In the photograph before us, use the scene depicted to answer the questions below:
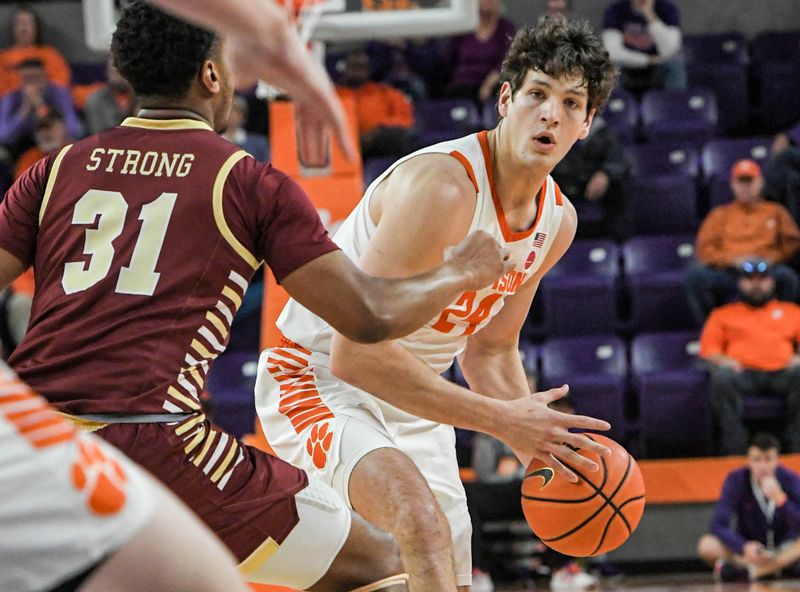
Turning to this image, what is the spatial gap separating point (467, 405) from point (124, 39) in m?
1.43

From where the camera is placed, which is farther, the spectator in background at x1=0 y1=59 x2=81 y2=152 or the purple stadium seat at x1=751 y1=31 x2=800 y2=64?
the purple stadium seat at x1=751 y1=31 x2=800 y2=64

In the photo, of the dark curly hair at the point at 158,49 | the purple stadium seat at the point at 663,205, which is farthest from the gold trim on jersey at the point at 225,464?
the purple stadium seat at the point at 663,205

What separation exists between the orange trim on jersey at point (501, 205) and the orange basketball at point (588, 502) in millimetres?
726

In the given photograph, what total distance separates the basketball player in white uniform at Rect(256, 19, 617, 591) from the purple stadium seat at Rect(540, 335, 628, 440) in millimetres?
4905

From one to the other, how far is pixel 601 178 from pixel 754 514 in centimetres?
324

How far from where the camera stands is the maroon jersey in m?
2.93

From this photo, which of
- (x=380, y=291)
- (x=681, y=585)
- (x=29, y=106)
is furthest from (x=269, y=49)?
(x=29, y=106)

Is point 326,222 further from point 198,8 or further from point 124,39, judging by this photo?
point 198,8

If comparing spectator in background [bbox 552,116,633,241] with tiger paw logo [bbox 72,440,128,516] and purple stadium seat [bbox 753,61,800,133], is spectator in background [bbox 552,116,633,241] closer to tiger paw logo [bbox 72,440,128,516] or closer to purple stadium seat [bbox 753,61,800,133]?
purple stadium seat [bbox 753,61,800,133]

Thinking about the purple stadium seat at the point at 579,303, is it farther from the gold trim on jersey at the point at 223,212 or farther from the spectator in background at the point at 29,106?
the gold trim on jersey at the point at 223,212

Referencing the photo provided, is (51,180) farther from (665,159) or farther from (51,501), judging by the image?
(665,159)

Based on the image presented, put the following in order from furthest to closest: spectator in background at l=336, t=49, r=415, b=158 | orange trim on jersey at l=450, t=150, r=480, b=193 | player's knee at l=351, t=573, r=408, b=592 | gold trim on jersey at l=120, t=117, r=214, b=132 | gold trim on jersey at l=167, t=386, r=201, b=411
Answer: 1. spectator in background at l=336, t=49, r=415, b=158
2. orange trim on jersey at l=450, t=150, r=480, b=193
3. player's knee at l=351, t=573, r=408, b=592
4. gold trim on jersey at l=120, t=117, r=214, b=132
5. gold trim on jersey at l=167, t=386, r=201, b=411

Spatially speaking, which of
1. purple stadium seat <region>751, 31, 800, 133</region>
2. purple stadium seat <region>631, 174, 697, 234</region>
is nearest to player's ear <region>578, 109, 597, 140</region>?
purple stadium seat <region>631, 174, 697, 234</region>

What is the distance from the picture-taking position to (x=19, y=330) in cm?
927
